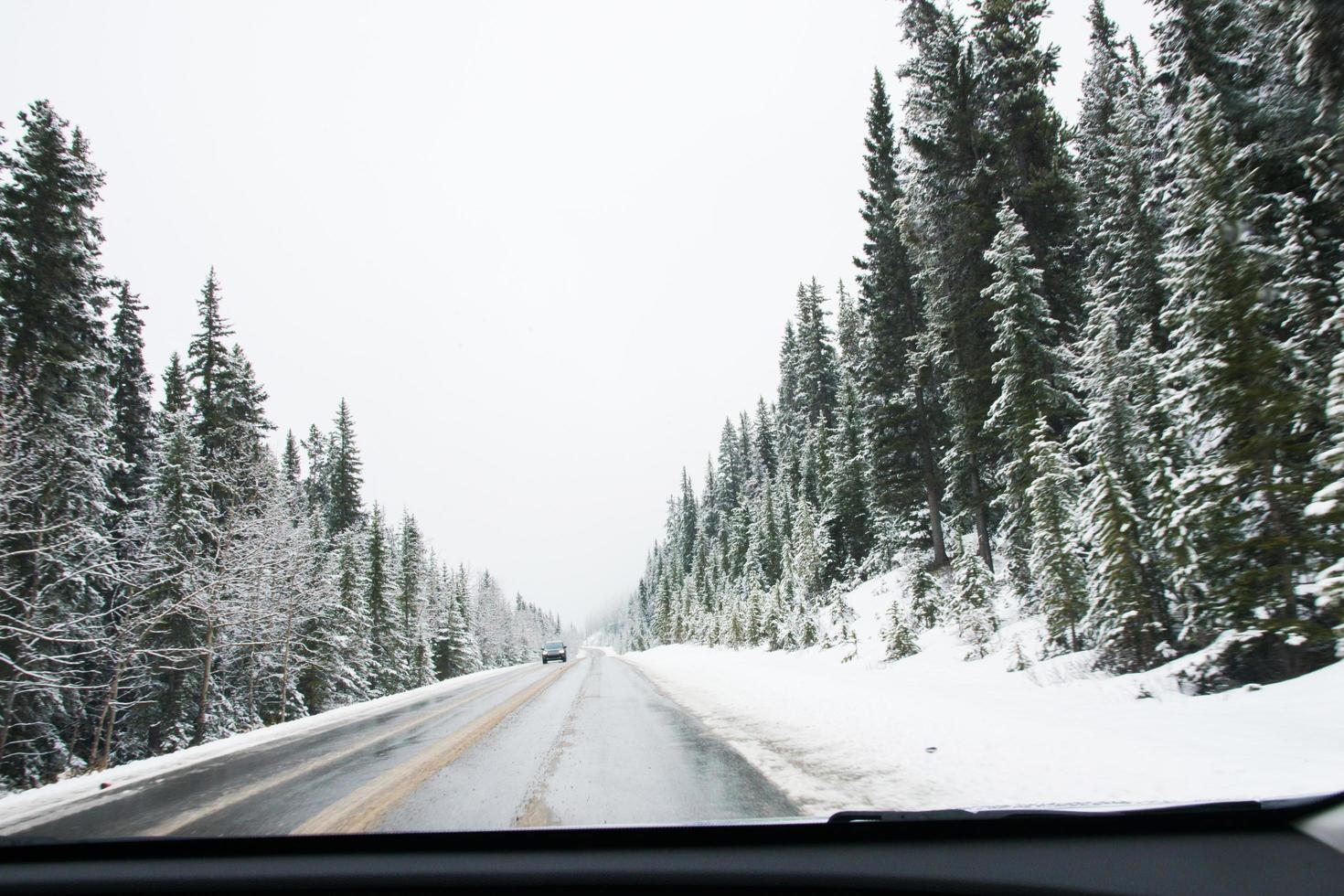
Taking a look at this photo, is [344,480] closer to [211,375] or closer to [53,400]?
[211,375]

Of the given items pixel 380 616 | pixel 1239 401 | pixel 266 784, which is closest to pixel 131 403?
pixel 380 616

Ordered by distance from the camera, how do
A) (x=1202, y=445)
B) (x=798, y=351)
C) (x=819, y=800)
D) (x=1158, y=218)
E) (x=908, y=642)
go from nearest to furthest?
(x=819, y=800), (x=1202, y=445), (x=908, y=642), (x=1158, y=218), (x=798, y=351)

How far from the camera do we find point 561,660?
55.8m

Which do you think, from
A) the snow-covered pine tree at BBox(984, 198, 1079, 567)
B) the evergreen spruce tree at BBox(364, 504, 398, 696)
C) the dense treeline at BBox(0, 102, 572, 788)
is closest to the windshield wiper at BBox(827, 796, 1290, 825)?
the snow-covered pine tree at BBox(984, 198, 1079, 567)

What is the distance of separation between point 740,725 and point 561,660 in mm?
48925

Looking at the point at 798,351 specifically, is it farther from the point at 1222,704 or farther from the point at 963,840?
the point at 963,840

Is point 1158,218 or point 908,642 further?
point 1158,218

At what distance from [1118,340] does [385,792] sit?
19.2 metres

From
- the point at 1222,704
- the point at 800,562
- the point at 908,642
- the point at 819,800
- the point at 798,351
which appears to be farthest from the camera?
the point at 798,351

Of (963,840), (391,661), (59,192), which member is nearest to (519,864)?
(963,840)

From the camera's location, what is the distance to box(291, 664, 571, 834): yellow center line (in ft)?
14.9

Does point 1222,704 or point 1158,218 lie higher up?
point 1158,218

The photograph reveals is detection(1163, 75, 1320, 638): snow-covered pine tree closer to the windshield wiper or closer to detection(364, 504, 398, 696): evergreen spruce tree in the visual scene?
the windshield wiper

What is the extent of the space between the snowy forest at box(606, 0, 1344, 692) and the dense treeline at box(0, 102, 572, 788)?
18540mm
